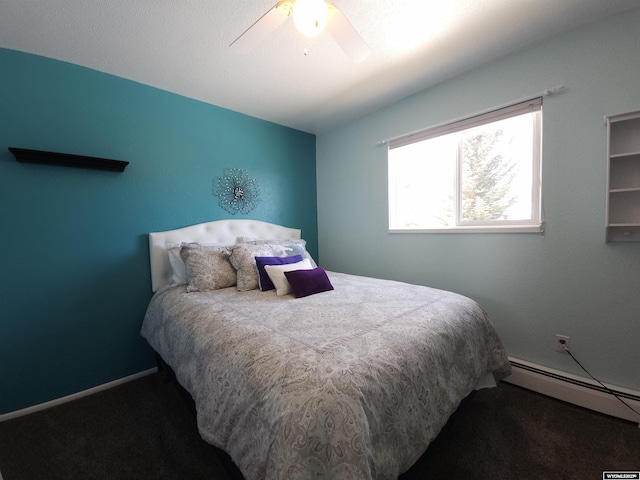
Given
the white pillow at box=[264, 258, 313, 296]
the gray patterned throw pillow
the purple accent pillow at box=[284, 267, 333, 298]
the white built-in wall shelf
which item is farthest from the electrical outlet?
the gray patterned throw pillow

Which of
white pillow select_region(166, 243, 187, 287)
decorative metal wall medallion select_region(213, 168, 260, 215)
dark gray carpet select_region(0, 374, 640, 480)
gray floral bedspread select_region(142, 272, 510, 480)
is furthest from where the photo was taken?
decorative metal wall medallion select_region(213, 168, 260, 215)

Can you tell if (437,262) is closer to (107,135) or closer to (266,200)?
(266,200)

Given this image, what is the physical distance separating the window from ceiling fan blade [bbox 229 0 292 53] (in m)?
1.55

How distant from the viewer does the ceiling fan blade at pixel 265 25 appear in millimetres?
1186

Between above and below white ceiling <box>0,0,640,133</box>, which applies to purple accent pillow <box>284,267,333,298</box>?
below

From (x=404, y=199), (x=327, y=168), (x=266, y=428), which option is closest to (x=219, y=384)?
(x=266, y=428)

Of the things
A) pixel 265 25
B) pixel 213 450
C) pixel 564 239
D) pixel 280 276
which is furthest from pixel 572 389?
pixel 265 25

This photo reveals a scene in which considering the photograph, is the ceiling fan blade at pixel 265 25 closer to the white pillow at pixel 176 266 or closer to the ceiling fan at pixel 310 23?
the ceiling fan at pixel 310 23

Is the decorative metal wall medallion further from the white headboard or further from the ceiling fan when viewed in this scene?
the ceiling fan

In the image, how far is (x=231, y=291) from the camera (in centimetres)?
192

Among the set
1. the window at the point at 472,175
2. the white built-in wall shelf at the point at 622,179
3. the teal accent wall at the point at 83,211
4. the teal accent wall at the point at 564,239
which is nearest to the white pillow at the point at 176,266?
the teal accent wall at the point at 83,211

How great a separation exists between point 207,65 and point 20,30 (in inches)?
39.8

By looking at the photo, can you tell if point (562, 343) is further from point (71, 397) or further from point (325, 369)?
point (71, 397)

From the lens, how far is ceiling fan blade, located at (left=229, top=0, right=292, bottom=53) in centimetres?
119
